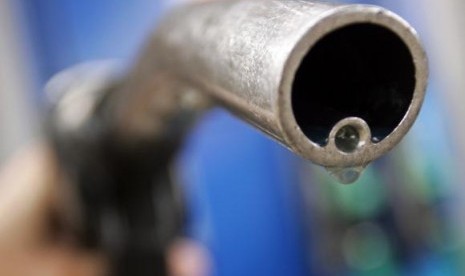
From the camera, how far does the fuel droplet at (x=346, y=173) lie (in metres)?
0.12

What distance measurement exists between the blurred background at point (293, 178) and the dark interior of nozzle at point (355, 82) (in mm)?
438

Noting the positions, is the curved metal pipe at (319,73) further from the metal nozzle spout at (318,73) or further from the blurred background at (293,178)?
the blurred background at (293,178)

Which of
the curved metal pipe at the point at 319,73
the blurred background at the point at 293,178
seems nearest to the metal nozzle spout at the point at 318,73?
the curved metal pipe at the point at 319,73

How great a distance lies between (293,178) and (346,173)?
Answer: 49 centimetres

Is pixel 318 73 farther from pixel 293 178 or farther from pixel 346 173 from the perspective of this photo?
pixel 293 178

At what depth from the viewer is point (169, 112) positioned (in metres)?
0.22

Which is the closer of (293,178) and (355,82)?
(355,82)

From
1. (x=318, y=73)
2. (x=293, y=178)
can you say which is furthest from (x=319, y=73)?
(x=293, y=178)

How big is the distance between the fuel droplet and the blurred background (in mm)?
441

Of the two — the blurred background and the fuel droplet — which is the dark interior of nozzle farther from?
the blurred background

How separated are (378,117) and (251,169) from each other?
1.59ft

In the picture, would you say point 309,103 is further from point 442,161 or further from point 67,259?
point 442,161

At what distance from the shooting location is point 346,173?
0.41 ft

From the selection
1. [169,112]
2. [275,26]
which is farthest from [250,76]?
[169,112]
